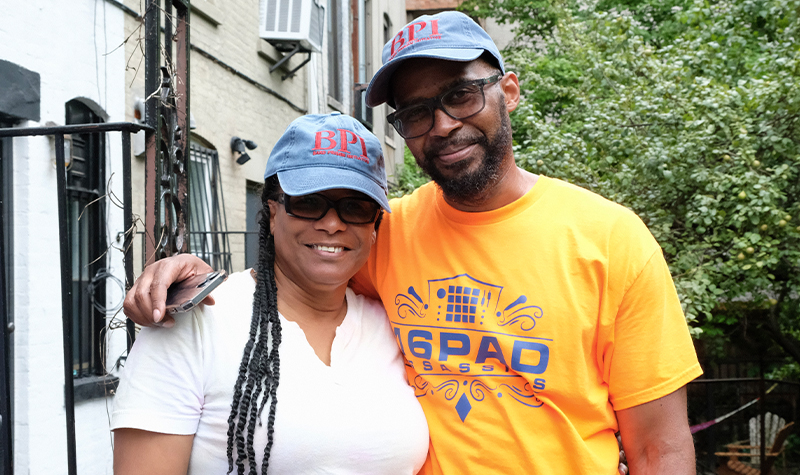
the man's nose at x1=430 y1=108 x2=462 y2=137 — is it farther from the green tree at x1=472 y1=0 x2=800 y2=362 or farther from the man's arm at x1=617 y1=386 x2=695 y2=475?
the green tree at x1=472 y1=0 x2=800 y2=362

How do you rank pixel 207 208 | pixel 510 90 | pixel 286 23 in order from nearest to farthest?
pixel 510 90, pixel 207 208, pixel 286 23

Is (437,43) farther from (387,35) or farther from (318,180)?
(387,35)

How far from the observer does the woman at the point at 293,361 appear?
1.75m

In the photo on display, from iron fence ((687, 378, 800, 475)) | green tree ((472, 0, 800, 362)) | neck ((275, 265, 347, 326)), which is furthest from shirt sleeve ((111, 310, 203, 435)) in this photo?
iron fence ((687, 378, 800, 475))

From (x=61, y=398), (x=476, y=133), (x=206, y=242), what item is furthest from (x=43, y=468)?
(x=476, y=133)

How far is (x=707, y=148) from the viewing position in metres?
4.88

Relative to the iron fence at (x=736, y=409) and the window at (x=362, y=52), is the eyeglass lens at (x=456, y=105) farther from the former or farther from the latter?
the window at (x=362, y=52)

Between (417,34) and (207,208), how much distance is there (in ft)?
17.0

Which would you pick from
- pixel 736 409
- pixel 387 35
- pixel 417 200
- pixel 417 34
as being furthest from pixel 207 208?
pixel 387 35

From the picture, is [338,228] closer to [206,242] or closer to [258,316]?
[258,316]

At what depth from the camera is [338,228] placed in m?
2.07

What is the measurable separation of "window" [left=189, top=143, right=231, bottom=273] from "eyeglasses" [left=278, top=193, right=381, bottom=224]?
4649 mm

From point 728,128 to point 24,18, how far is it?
492cm

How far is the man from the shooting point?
1918mm
